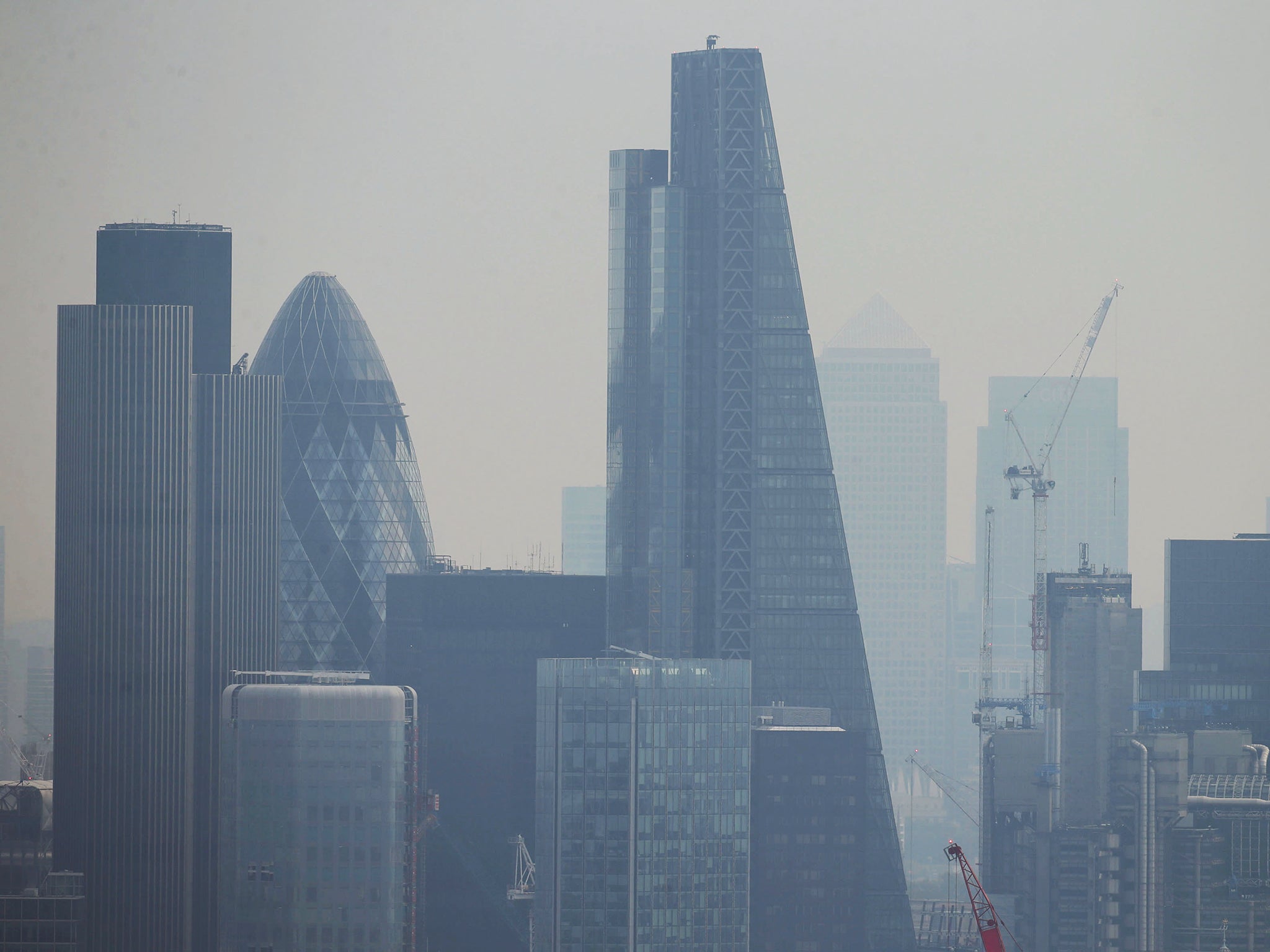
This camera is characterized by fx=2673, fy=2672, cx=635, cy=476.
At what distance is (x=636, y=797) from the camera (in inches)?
7466

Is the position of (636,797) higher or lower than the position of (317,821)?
higher

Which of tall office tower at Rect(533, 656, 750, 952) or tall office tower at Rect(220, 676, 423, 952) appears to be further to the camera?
tall office tower at Rect(533, 656, 750, 952)

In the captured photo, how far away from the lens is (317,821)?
18238 cm

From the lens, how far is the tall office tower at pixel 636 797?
18962 centimetres

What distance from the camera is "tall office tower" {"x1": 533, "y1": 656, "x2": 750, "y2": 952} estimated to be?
189625 millimetres

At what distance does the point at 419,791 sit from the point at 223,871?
16404 mm

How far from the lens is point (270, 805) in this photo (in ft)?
604

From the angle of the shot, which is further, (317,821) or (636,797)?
(636,797)

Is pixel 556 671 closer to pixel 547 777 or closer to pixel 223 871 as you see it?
pixel 547 777

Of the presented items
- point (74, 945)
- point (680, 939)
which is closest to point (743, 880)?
point (680, 939)

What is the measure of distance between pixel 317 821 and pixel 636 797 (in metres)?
22.9

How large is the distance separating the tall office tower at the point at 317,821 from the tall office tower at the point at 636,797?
10.7 meters

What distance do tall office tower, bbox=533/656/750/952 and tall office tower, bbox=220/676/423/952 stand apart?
35.1 feet

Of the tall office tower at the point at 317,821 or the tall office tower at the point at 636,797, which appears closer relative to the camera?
the tall office tower at the point at 317,821
